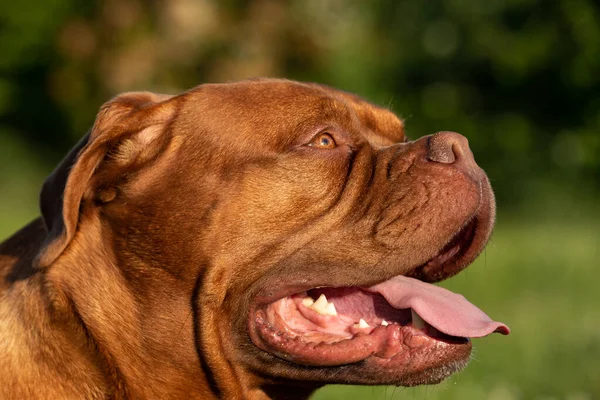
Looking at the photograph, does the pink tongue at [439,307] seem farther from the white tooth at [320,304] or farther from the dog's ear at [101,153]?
the dog's ear at [101,153]

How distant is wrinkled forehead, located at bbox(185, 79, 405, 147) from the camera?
13.3 ft

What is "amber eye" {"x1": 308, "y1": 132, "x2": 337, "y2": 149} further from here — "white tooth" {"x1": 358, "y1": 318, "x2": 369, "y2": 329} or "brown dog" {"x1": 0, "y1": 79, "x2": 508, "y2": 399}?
"white tooth" {"x1": 358, "y1": 318, "x2": 369, "y2": 329}

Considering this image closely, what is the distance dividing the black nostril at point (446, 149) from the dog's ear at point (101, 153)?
1.07 m

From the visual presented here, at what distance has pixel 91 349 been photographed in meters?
3.69

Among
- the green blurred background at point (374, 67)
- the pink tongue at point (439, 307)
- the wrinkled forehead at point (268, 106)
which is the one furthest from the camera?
the green blurred background at point (374, 67)

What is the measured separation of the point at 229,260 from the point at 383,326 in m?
0.65

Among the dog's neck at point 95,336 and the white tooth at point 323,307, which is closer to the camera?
the dog's neck at point 95,336

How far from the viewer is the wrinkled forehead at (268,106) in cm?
406

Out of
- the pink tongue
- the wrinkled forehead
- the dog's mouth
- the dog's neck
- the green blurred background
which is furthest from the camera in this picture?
the green blurred background

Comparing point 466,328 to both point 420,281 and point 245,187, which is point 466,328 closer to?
point 420,281

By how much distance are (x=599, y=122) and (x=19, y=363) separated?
19.2 metres

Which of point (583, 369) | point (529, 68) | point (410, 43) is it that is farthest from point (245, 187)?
point (410, 43)

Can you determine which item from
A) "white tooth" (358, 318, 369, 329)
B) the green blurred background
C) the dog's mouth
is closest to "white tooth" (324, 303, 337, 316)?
the dog's mouth

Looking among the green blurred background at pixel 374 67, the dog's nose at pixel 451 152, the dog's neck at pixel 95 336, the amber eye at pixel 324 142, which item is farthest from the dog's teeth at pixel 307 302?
the green blurred background at pixel 374 67
